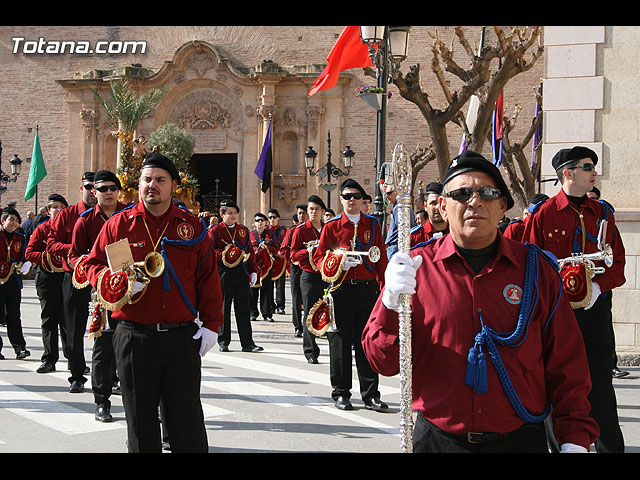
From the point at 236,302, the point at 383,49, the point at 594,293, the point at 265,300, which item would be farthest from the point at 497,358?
the point at 265,300

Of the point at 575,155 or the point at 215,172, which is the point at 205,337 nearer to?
the point at 575,155

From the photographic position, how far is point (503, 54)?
19562 mm

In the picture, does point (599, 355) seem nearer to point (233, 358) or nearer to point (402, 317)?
point (402, 317)

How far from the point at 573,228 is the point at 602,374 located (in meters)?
1.26

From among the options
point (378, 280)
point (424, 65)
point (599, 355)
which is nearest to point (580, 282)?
point (599, 355)

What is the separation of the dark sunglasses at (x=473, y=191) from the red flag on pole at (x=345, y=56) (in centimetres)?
1068

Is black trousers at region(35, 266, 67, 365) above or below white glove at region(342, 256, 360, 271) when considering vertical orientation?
below

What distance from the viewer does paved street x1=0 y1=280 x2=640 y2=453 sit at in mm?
6332

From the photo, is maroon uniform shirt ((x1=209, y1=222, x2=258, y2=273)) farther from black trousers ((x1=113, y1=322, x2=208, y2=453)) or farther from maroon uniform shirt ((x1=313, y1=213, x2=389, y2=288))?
black trousers ((x1=113, y1=322, x2=208, y2=453))

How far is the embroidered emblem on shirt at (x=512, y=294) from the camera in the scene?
3.04 m

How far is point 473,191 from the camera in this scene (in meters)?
3.16

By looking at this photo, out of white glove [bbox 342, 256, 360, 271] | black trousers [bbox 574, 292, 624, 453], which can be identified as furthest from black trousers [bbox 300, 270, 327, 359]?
black trousers [bbox 574, 292, 624, 453]
